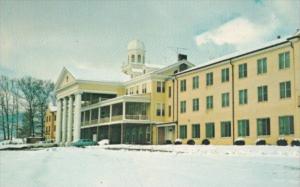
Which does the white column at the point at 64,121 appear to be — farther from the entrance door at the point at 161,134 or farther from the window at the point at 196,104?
the window at the point at 196,104

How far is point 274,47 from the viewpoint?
37281 millimetres

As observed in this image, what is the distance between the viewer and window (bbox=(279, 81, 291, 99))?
118ft

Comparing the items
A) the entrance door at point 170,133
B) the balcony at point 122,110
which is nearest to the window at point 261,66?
the entrance door at point 170,133

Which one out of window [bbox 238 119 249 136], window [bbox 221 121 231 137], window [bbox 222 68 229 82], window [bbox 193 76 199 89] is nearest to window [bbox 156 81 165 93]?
window [bbox 193 76 199 89]

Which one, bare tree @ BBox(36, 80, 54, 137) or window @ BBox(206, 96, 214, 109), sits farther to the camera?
bare tree @ BBox(36, 80, 54, 137)

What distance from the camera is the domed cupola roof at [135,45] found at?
8564 cm

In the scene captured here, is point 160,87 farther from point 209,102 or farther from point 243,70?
point 243,70

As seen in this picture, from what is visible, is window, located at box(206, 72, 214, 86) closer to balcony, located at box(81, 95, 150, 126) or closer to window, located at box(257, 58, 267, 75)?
window, located at box(257, 58, 267, 75)

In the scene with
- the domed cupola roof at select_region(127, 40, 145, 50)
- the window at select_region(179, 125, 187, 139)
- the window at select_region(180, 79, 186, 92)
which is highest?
the domed cupola roof at select_region(127, 40, 145, 50)

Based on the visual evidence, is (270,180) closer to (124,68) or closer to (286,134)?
(286,134)

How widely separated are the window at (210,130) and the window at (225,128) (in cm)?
158

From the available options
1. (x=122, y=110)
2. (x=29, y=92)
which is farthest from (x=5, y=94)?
(x=122, y=110)

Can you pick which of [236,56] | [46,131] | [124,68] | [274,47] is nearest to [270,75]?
[274,47]

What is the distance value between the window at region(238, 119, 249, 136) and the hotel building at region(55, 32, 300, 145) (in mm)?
94
